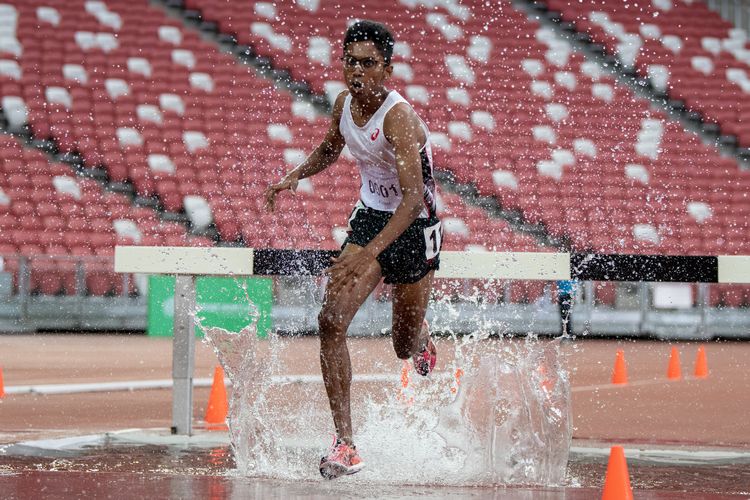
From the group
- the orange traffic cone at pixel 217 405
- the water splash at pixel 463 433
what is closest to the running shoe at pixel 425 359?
the water splash at pixel 463 433

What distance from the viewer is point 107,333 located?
16.4 meters

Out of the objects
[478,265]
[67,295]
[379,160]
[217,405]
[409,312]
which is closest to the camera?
[379,160]

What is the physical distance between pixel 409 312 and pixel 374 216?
474 mm

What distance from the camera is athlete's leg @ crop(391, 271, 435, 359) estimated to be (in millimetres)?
5156

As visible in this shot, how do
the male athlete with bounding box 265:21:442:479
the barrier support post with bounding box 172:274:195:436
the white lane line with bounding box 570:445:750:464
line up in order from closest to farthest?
the male athlete with bounding box 265:21:442:479 → the white lane line with bounding box 570:445:750:464 → the barrier support post with bounding box 172:274:195:436

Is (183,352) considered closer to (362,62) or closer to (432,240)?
(432,240)

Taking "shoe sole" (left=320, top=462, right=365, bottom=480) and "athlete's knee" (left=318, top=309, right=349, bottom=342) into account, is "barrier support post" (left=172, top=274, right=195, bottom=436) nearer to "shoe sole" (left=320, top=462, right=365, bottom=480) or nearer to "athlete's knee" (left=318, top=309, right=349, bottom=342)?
"athlete's knee" (left=318, top=309, right=349, bottom=342)

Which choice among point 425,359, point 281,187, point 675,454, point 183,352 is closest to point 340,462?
point 281,187

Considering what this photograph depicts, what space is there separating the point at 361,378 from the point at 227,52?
11334 millimetres

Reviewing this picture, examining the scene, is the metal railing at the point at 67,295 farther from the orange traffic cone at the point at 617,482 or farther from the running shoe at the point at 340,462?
the orange traffic cone at the point at 617,482

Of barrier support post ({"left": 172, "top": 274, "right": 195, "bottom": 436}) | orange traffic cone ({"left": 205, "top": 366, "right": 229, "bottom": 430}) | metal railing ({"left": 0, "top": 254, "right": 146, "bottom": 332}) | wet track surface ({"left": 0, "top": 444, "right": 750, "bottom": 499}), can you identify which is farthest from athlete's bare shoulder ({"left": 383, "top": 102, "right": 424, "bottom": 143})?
metal railing ({"left": 0, "top": 254, "right": 146, "bottom": 332})

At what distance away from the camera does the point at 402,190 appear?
4.70 m

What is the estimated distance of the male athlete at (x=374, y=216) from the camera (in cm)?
462

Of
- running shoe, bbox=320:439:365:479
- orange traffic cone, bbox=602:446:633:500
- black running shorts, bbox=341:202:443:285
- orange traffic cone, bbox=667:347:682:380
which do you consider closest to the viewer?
orange traffic cone, bbox=602:446:633:500
